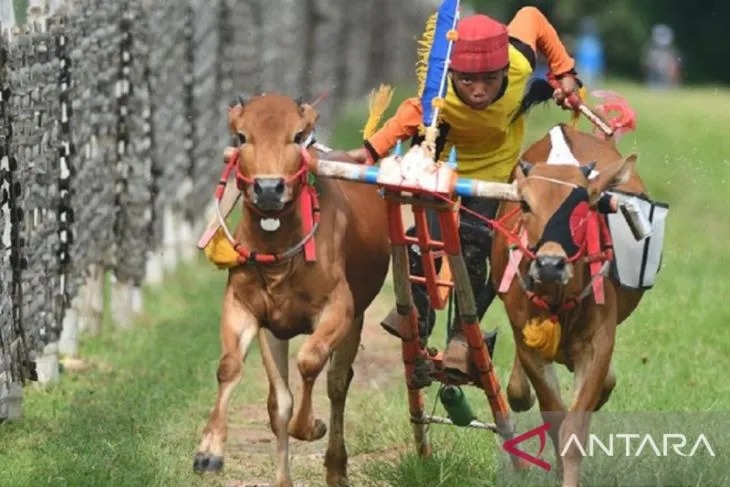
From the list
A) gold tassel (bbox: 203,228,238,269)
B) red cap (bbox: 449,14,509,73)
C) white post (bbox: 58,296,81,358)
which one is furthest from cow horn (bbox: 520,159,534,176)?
white post (bbox: 58,296,81,358)

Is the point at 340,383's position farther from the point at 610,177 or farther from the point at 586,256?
the point at 610,177

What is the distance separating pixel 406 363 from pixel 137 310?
6.52 metres

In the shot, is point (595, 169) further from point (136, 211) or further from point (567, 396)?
point (136, 211)

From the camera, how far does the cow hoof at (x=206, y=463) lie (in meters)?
9.09

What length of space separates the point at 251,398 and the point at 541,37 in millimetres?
3612

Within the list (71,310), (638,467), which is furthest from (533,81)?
(71,310)

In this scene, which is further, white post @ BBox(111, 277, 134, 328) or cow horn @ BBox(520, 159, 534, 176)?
white post @ BBox(111, 277, 134, 328)

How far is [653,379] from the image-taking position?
12.6 meters

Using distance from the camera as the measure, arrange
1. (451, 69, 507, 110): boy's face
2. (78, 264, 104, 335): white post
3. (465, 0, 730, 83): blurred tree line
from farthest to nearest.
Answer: (465, 0, 730, 83): blurred tree line → (78, 264, 104, 335): white post → (451, 69, 507, 110): boy's face

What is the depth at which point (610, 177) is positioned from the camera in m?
9.30

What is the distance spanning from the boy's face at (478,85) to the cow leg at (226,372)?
1.53 meters

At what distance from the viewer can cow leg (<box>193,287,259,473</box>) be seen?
9.12 meters

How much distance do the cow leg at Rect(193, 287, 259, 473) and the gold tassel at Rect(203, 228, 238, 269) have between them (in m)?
0.14

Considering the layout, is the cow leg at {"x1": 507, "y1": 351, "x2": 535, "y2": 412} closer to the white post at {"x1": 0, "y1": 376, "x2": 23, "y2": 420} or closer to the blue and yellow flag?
the blue and yellow flag
